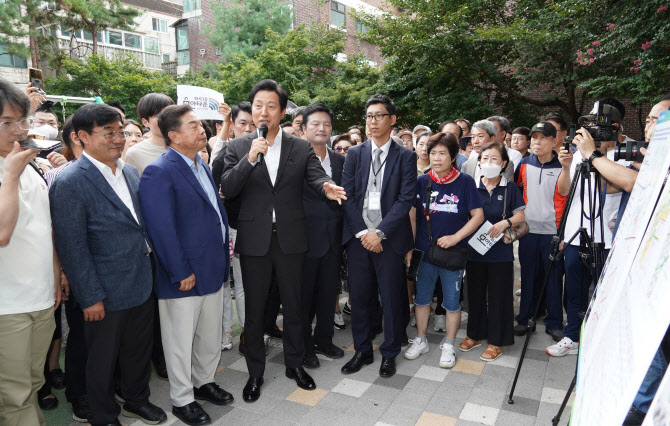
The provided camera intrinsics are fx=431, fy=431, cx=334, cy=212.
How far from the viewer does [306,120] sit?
3.65m

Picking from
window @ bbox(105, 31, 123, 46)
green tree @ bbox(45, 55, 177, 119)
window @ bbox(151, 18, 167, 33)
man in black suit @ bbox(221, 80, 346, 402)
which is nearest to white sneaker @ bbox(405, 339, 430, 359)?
man in black suit @ bbox(221, 80, 346, 402)

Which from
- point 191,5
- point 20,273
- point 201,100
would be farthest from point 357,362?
point 191,5

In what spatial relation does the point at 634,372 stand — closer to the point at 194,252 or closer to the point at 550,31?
the point at 194,252

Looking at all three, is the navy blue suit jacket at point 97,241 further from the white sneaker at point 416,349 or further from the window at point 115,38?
the window at point 115,38

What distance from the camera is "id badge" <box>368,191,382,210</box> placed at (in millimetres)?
3186

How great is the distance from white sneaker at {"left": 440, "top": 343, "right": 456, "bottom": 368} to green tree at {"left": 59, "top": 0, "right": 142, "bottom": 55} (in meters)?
18.2

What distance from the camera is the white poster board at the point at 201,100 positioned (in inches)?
164

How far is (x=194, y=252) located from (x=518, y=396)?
234 cm

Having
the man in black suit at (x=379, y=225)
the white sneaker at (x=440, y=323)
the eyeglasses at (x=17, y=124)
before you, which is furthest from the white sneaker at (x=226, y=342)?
the eyeglasses at (x=17, y=124)

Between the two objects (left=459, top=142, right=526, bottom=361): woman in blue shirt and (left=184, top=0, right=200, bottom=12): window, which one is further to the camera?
(left=184, top=0, right=200, bottom=12): window

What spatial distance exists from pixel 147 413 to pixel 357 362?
148 cm

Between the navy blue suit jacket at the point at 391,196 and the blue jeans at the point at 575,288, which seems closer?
the navy blue suit jacket at the point at 391,196

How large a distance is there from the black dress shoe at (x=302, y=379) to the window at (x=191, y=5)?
78.5 ft

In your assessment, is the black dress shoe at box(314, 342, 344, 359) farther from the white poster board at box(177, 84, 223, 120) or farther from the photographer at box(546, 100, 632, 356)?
the white poster board at box(177, 84, 223, 120)
